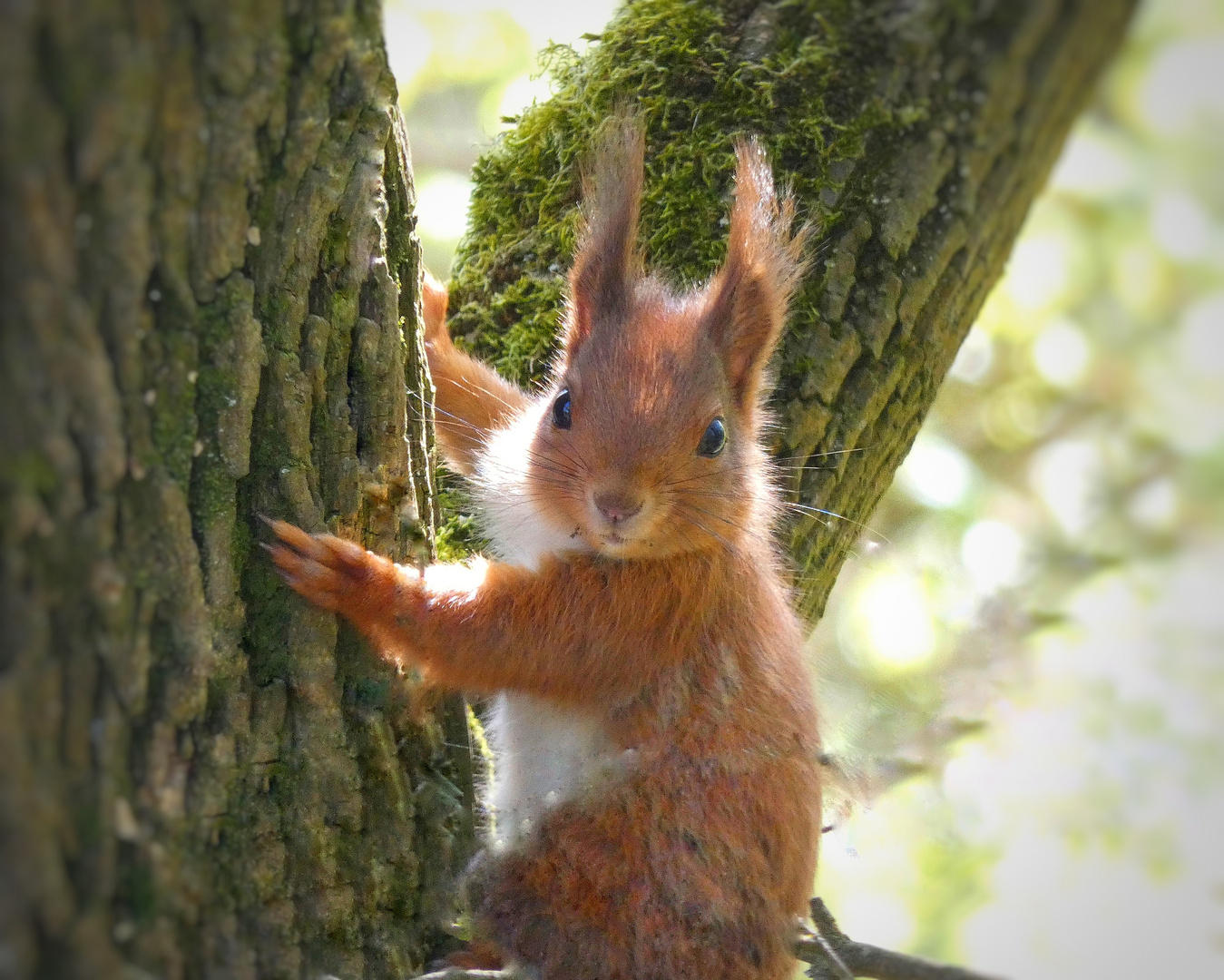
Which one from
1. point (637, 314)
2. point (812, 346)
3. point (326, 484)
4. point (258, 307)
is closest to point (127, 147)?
point (258, 307)

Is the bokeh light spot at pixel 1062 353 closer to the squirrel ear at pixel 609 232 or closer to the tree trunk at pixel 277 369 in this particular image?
the tree trunk at pixel 277 369

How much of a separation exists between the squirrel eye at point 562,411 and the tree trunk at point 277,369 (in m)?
0.47

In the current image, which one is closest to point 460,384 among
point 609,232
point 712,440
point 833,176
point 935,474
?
point 609,232

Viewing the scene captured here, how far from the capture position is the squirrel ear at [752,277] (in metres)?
3.04

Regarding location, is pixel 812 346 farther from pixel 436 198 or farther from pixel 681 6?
pixel 436 198

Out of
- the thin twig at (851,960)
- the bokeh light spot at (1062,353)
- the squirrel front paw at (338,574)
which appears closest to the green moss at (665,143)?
the bokeh light spot at (1062,353)

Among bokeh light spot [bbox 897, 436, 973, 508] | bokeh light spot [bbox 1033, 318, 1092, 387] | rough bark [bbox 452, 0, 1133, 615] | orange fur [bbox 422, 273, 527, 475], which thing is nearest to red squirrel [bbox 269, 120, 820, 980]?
rough bark [bbox 452, 0, 1133, 615]

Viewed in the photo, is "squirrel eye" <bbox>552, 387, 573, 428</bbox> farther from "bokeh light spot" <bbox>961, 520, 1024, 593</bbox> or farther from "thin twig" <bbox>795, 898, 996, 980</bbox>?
"thin twig" <bbox>795, 898, 996, 980</bbox>

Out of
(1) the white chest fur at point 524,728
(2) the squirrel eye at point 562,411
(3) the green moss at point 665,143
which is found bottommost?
(1) the white chest fur at point 524,728

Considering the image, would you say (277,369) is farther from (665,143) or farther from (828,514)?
(828,514)

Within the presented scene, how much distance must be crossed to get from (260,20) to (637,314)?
5.16ft

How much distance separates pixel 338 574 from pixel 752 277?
153 cm

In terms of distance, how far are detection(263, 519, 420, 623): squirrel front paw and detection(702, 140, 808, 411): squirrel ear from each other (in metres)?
1.27

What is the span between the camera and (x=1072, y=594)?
9.47ft
